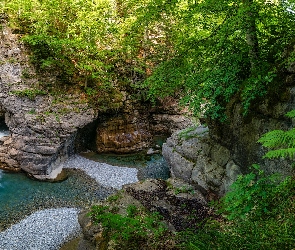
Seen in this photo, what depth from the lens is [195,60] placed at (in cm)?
951

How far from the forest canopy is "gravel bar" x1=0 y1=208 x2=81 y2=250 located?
268 inches

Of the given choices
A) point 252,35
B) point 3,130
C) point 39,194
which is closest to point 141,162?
point 39,194

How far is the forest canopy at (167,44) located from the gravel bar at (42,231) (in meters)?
6.80

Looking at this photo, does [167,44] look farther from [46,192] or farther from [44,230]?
[44,230]

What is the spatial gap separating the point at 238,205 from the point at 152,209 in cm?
570

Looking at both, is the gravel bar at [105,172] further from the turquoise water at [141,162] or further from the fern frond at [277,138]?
the fern frond at [277,138]

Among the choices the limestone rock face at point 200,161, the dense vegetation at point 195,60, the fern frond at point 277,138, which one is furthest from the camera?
the limestone rock face at point 200,161

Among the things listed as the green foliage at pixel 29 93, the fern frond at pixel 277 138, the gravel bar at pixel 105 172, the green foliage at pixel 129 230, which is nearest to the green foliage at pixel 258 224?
the fern frond at pixel 277 138

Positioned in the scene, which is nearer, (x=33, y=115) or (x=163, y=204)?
(x=163, y=204)

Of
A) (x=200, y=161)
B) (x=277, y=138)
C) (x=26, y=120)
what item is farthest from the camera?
(x=26, y=120)

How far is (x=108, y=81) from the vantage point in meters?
19.7

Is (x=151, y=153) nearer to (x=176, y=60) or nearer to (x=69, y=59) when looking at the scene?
(x=69, y=59)

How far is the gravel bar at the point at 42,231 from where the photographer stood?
10281 mm

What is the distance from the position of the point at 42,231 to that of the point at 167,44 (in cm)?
1685
